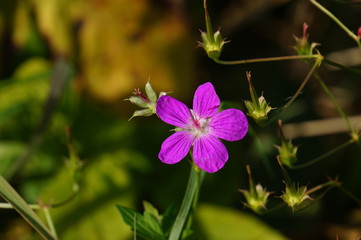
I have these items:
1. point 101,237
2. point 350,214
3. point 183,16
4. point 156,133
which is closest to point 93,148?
point 156,133

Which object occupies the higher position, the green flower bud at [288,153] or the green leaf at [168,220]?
the green flower bud at [288,153]

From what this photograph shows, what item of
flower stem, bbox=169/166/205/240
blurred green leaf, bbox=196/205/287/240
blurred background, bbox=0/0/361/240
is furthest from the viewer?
blurred background, bbox=0/0/361/240

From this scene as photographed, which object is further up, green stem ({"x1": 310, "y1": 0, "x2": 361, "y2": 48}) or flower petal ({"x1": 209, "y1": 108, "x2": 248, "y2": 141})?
green stem ({"x1": 310, "y1": 0, "x2": 361, "y2": 48})

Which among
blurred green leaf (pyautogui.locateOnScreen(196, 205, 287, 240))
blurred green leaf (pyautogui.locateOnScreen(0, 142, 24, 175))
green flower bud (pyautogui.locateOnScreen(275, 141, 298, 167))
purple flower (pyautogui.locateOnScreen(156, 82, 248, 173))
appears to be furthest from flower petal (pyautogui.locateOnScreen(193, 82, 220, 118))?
blurred green leaf (pyautogui.locateOnScreen(0, 142, 24, 175))

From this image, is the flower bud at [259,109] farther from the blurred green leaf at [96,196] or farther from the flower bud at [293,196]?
the blurred green leaf at [96,196]

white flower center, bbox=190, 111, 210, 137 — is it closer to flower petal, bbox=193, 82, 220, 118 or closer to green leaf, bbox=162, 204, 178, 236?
flower petal, bbox=193, 82, 220, 118

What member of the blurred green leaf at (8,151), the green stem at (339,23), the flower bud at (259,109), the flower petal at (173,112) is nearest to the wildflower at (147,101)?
the flower petal at (173,112)

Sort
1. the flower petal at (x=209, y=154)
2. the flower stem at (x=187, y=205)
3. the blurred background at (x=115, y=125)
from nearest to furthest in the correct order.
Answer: the flower petal at (x=209, y=154)
the flower stem at (x=187, y=205)
the blurred background at (x=115, y=125)
